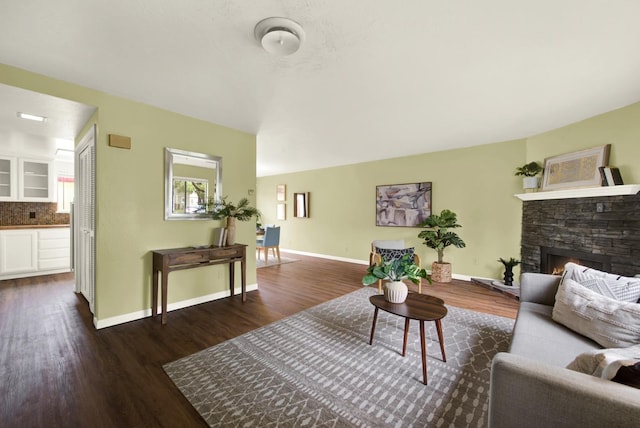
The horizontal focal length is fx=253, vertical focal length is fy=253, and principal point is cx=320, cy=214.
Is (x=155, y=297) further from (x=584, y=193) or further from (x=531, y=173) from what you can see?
(x=531, y=173)

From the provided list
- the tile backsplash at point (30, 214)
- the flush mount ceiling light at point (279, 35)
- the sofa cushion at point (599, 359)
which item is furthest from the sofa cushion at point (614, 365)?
the tile backsplash at point (30, 214)

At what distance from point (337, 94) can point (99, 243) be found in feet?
9.54

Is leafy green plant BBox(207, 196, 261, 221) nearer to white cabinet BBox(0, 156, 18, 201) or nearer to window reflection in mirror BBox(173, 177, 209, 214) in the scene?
window reflection in mirror BBox(173, 177, 209, 214)

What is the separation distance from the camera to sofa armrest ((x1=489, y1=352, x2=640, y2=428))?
0.77 m

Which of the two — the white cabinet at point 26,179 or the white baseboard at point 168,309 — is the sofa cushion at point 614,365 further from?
the white cabinet at point 26,179

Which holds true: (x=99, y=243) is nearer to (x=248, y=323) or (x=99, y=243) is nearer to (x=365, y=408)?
(x=248, y=323)

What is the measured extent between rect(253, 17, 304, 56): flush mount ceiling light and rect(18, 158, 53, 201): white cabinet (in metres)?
5.84

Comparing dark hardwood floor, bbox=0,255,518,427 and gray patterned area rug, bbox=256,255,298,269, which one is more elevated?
gray patterned area rug, bbox=256,255,298,269

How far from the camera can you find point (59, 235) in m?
4.69

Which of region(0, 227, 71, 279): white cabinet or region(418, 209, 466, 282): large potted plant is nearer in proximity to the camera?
region(0, 227, 71, 279): white cabinet

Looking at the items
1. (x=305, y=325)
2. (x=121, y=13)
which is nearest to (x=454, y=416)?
(x=305, y=325)

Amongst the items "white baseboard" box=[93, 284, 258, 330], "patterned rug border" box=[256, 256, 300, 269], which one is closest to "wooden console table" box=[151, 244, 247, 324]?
"white baseboard" box=[93, 284, 258, 330]

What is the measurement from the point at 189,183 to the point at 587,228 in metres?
5.01

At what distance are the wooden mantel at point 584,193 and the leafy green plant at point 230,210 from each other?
13.3 ft
